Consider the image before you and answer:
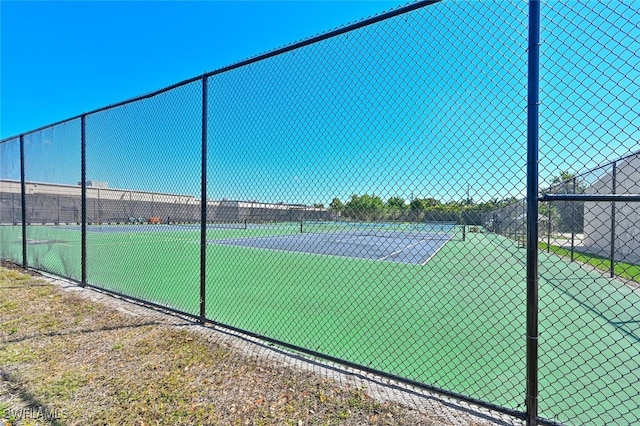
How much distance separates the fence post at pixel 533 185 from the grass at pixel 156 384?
0.66m

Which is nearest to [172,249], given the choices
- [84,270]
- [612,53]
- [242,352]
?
[84,270]

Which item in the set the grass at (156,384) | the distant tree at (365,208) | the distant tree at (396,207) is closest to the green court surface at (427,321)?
the grass at (156,384)

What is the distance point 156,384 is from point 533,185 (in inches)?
107

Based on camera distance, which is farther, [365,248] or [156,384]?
[365,248]

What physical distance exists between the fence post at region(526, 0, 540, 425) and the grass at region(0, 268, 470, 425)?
2.16 ft

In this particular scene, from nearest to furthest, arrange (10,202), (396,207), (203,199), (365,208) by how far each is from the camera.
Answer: (396,207)
(365,208)
(203,199)
(10,202)

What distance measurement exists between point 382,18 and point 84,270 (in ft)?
17.1

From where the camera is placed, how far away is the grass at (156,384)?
1.78 m

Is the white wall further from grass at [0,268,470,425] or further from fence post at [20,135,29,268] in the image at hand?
fence post at [20,135,29,268]

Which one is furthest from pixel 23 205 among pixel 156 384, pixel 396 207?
pixel 396 207

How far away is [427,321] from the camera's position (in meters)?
3.92

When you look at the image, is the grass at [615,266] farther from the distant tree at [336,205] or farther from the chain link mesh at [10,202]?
the chain link mesh at [10,202]

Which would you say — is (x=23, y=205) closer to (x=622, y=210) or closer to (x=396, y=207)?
(x=396, y=207)

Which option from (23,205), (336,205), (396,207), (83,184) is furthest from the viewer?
(23,205)
